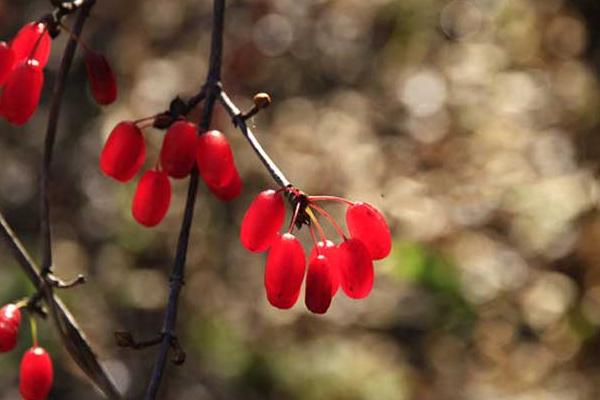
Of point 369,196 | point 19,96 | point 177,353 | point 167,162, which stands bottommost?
point 177,353

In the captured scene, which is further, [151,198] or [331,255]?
[151,198]

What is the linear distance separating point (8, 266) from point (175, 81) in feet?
3.45

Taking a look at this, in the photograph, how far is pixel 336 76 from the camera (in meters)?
4.35

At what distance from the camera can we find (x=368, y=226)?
4.34ft

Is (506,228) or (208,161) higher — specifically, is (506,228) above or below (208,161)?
above

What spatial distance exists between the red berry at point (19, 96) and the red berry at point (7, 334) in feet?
0.85

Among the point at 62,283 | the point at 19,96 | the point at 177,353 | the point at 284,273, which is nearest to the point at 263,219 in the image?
the point at 284,273

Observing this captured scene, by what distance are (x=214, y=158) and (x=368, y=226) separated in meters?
0.20

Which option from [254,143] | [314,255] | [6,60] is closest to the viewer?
[254,143]

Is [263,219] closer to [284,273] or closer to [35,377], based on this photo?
[284,273]

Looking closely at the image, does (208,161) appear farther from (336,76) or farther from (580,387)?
(336,76)

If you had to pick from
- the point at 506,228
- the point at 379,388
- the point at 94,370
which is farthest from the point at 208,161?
the point at 506,228

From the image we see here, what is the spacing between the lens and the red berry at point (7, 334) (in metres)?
1.43

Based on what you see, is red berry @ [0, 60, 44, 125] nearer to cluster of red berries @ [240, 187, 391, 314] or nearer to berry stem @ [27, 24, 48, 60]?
berry stem @ [27, 24, 48, 60]
